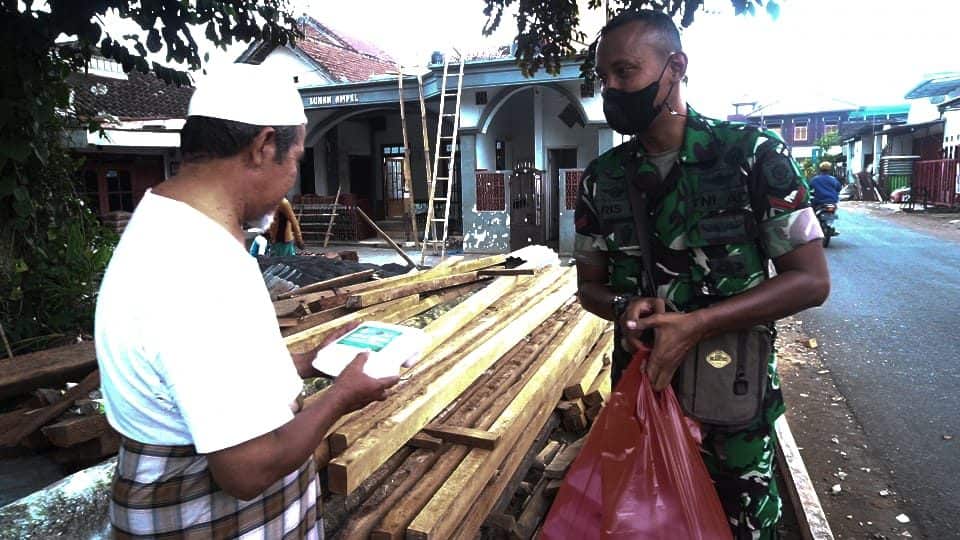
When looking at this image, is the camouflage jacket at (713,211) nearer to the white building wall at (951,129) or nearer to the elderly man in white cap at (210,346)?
the elderly man in white cap at (210,346)

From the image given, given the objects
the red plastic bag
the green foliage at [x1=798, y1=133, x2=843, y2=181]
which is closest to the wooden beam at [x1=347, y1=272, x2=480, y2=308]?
the red plastic bag

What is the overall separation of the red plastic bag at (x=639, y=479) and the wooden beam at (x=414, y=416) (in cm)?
58

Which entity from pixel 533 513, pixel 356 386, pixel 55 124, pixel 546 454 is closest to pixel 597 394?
pixel 546 454

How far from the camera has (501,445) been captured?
258 centimetres

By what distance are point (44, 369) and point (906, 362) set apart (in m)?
6.21

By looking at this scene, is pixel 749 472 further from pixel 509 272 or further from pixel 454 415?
pixel 509 272

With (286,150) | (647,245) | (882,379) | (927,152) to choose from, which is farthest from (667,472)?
(927,152)

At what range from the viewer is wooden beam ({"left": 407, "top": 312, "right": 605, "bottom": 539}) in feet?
6.77

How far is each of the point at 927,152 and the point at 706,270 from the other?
1210 inches

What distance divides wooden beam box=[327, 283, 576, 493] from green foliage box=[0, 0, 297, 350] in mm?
2623

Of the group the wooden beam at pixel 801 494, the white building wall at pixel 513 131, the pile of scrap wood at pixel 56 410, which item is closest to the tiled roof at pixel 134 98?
the white building wall at pixel 513 131

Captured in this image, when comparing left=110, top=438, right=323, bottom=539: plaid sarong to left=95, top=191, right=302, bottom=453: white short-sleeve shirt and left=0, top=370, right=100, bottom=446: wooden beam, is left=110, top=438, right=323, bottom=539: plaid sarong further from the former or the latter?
left=0, top=370, right=100, bottom=446: wooden beam

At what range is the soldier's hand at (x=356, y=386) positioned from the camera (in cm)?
136

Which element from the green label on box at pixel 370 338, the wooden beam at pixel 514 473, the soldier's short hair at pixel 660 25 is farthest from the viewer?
the wooden beam at pixel 514 473
